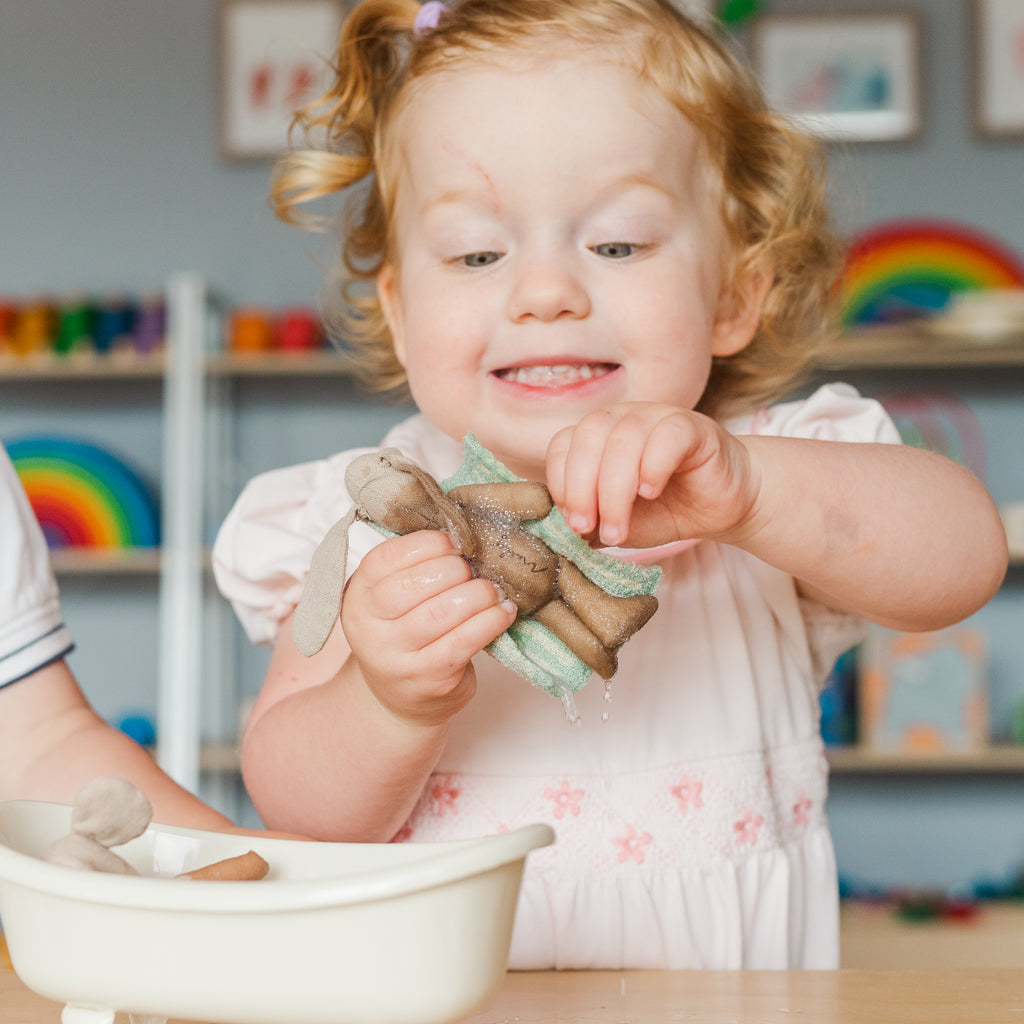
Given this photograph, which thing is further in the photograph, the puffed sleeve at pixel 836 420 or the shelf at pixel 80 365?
the shelf at pixel 80 365

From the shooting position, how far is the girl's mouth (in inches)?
30.1

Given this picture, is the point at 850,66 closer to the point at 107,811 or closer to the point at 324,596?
the point at 324,596

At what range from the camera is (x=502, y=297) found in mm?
763

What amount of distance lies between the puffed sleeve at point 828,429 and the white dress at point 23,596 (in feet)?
1.59

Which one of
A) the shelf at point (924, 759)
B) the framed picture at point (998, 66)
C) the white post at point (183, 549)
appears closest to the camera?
the shelf at point (924, 759)

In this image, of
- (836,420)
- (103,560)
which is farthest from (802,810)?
(103,560)

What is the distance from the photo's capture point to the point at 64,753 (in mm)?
727

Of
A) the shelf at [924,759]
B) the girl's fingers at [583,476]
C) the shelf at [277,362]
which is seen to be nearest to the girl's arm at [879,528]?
the girl's fingers at [583,476]

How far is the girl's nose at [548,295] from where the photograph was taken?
2.39 ft

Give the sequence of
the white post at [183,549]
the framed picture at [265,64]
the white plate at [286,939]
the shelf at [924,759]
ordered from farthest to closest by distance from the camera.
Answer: the framed picture at [265,64]
the white post at [183,549]
the shelf at [924,759]
the white plate at [286,939]

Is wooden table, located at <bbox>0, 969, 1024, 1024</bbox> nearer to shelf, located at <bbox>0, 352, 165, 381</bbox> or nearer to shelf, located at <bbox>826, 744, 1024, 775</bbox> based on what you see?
shelf, located at <bbox>826, 744, 1024, 775</bbox>

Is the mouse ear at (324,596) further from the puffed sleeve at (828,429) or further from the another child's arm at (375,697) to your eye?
the puffed sleeve at (828,429)

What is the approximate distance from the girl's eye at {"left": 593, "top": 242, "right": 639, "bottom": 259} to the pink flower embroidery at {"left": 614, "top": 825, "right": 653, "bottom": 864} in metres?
0.39

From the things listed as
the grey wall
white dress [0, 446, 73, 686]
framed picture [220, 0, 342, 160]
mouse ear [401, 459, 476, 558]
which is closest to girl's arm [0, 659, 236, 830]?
white dress [0, 446, 73, 686]
